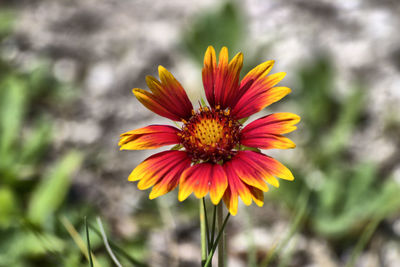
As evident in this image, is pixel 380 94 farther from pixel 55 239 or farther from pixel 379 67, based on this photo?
pixel 55 239

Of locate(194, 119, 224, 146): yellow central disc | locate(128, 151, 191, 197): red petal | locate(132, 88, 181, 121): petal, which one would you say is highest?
locate(132, 88, 181, 121): petal

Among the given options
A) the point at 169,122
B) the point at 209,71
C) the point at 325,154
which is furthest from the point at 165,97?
the point at 169,122

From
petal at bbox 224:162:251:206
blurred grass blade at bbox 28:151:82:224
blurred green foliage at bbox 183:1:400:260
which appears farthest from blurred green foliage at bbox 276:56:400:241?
blurred grass blade at bbox 28:151:82:224

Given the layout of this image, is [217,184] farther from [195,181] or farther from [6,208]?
[6,208]

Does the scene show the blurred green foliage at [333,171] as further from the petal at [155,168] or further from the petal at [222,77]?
the petal at [155,168]

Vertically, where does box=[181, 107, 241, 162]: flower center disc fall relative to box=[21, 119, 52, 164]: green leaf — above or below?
below

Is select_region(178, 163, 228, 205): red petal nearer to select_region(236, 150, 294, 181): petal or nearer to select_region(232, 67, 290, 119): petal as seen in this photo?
select_region(236, 150, 294, 181): petal

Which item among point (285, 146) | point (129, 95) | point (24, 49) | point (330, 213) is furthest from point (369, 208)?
point (24, 49)

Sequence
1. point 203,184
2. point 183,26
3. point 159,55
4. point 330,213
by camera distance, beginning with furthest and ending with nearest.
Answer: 1. point 183,26
2. point 159,55
3. point 330,213
4. point 203,184
